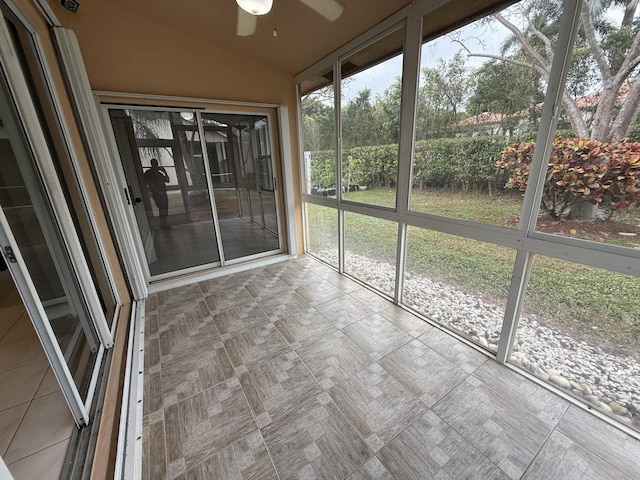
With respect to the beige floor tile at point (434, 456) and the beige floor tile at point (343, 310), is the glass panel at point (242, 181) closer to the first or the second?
the beige floor tile at point (343, 310)

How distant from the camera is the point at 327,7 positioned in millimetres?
2035

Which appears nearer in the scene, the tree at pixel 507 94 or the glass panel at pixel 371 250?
the tree at pixel 507 94

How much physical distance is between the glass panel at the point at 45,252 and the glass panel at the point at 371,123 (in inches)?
97.5

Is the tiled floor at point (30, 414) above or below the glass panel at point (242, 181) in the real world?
below

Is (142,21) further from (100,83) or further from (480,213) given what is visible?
(480,213)

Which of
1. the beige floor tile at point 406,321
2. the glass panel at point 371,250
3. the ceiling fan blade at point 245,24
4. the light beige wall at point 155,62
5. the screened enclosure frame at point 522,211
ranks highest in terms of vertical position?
the ceiling fan blade at point 245,24

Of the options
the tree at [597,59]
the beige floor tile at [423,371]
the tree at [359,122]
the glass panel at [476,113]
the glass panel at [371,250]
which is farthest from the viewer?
the glass panel at [371,250]

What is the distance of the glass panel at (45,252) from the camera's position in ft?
4.65

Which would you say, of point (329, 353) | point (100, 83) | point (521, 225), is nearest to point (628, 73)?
point (521, 225)

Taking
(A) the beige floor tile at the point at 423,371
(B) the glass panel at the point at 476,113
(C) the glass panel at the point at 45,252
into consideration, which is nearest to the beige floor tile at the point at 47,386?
(C) the glass panel at the point at 45,252

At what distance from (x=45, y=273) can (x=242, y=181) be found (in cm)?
237

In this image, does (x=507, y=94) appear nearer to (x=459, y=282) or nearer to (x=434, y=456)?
(x=459, y=282)

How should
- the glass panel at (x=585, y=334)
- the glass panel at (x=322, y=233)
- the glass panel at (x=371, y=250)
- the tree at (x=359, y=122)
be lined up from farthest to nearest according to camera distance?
1. the glass panel at (x=322, y=233)
2. the glass panel at (x=371, y=250)
3. the tree at (x=359, y=122)
4. the glass panel at (x=585, y=334)

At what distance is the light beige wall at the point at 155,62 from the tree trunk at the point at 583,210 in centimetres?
318
